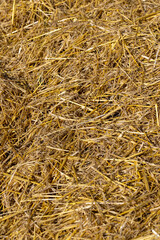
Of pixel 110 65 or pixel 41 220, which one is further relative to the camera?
pixel 110 65

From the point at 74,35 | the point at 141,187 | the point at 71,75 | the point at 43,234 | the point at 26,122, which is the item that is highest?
the point at 74,35

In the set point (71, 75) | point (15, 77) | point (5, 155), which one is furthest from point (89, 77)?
point (5, 155)

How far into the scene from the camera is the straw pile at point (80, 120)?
5.74 ft

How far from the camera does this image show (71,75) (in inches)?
89.8

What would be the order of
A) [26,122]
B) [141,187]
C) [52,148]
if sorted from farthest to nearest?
1. [26,122]
2. [52,148]
3. [141,187]

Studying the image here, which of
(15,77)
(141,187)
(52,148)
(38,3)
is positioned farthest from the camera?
(38,3)

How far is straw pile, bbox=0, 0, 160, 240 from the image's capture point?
175 centimetres

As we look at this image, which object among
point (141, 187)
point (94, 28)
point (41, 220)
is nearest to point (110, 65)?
point (94, 28)

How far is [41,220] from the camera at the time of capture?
5.92ft

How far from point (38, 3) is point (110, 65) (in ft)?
2.98

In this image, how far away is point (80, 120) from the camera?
206 centimetres

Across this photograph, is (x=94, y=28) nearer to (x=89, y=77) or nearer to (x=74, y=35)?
(x=74, y=35)

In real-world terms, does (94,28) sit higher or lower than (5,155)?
higher

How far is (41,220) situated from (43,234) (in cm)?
8
